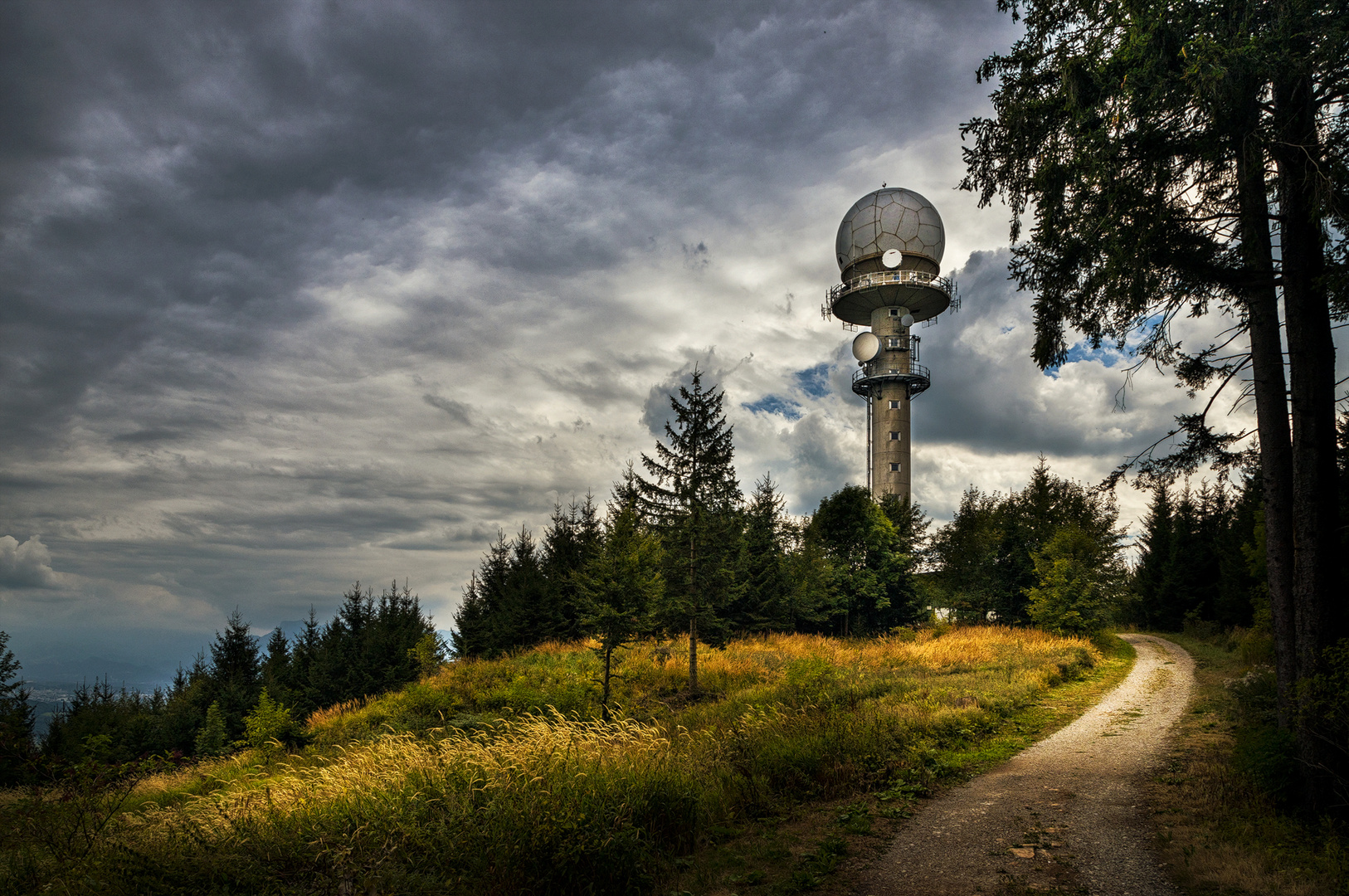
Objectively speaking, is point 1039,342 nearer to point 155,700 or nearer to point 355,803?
point 355,803

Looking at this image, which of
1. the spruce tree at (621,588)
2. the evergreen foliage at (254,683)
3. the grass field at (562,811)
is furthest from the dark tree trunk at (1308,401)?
the evergreen foliage at (254,683)

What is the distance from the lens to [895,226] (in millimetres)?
46938

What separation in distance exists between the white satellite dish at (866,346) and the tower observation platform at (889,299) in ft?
0.21

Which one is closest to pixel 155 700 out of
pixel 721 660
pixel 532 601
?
pixel 532 601

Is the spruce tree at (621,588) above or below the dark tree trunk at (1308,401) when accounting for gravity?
below

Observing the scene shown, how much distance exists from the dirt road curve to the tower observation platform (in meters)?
38.5

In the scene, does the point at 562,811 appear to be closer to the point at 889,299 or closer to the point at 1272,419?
the point at 1272,419

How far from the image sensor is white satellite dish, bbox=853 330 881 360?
162ft

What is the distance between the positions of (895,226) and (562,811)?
4862cm

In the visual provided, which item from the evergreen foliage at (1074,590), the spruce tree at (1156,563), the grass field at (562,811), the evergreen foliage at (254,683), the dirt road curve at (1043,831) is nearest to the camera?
the grass field at (562,811)

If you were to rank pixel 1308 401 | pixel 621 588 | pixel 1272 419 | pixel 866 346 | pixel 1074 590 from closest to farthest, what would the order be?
pixel 1308 401
pixel 1272 419
pixel 621 588
pixel 1074 590
pixel 866 346

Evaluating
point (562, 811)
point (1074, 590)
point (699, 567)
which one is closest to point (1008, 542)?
point (1074, 590)

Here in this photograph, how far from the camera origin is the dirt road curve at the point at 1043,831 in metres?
5.93

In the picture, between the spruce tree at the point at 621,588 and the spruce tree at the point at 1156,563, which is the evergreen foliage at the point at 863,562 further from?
the spruce tree at the point at 1156,563
